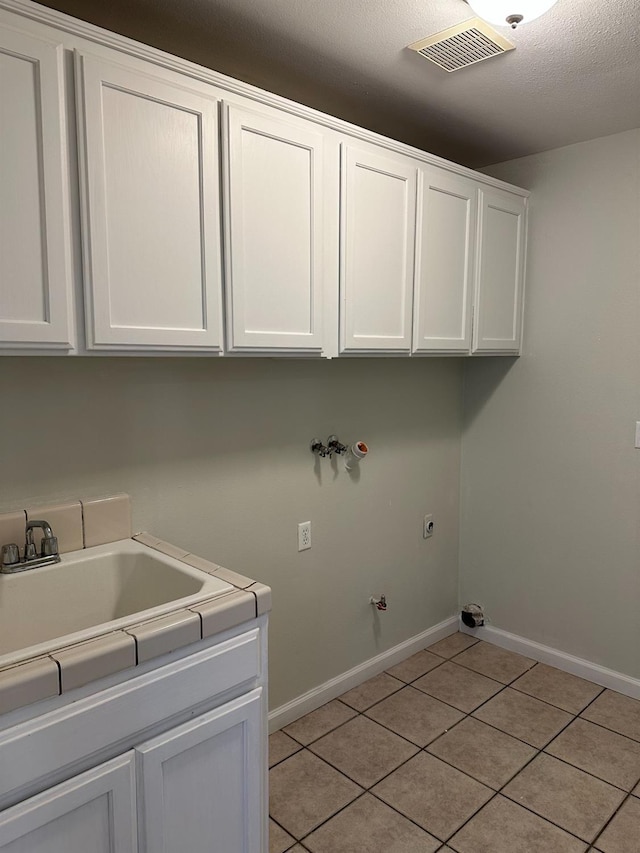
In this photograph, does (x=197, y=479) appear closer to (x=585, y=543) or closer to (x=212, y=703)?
A: (x=212, y=703)

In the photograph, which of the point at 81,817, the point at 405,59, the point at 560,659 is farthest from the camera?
the point at 560,659

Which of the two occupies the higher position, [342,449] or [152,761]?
[342,449]

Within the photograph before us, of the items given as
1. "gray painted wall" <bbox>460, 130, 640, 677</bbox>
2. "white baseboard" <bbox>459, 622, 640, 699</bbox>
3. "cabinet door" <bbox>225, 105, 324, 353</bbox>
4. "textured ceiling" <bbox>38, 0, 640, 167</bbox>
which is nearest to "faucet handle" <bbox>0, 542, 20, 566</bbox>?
"cabinet door" <bbox>225, 105, 324, 353</bbox>

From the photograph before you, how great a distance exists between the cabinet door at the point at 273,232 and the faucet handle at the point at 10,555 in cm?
79

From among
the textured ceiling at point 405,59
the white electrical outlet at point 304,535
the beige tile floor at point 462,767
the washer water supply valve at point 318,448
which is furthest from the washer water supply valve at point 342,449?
the textured ceiling at point 405,59

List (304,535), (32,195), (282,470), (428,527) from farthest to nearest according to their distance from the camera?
(428,527), (304,535), (282,470), (32,195)

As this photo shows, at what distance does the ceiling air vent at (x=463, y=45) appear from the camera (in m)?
1.72

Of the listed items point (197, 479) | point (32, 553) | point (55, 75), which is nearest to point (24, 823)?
point (32, 553)

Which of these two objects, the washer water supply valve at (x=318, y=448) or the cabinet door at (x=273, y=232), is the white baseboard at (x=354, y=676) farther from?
the cabinet door at (x=273, y=232)

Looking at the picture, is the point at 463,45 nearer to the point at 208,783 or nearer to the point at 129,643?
the point at 129,643

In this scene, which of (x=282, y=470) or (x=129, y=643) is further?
(x=282, y=470)

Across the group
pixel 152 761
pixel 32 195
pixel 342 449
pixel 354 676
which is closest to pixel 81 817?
pixel 152 761

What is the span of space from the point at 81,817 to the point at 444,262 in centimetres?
212

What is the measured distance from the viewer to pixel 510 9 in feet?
4.89
